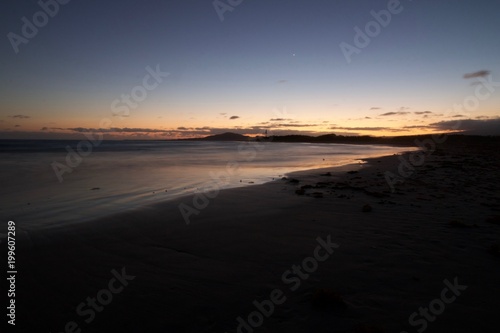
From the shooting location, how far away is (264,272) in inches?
184

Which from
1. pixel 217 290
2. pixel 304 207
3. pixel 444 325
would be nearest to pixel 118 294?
pixel 217 290

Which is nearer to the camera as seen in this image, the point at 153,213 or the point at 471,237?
the point at 471,237

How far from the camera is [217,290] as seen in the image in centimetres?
411

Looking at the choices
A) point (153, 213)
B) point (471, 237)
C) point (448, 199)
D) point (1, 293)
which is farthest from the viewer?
point (448, 199)

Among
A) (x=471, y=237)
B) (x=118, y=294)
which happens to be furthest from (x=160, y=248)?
(x=471, y=237)

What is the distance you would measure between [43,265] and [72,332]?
2032 millimetres

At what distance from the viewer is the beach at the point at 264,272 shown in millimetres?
3490

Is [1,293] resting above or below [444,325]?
above

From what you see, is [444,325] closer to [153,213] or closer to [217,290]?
[217,290]

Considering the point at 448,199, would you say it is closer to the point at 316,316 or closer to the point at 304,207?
the point at 304,207

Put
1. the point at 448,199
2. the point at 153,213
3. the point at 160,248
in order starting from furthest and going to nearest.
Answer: the point at 448,199 → the point at 153,213 → the point at 160,248

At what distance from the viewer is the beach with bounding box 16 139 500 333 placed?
349cm

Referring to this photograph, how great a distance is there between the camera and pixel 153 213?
8.15 m

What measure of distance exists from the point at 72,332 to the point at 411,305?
4368mm
